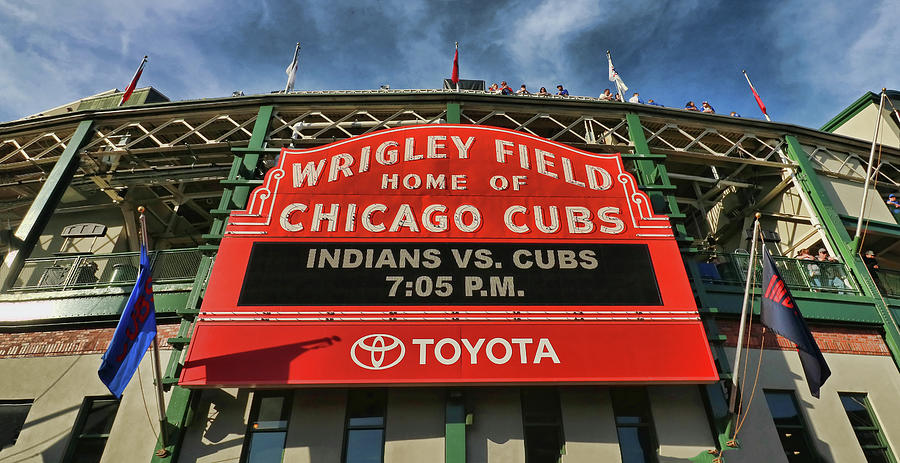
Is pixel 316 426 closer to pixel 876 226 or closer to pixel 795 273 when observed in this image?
pixel 795 273

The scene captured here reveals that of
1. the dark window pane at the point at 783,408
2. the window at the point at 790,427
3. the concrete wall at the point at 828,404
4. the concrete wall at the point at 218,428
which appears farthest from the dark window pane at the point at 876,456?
the concrete wall at the point at 218,428

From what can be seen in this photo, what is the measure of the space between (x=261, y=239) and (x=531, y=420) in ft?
22.1

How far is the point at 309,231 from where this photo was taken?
35.8 feet

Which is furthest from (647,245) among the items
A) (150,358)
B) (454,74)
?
(150,358)

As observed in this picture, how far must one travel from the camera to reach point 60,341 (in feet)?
36.3

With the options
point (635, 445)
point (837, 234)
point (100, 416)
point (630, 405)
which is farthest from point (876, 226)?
point (100, 416)

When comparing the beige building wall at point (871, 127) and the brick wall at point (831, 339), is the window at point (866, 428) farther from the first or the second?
the beige building wall at point (871, 127)

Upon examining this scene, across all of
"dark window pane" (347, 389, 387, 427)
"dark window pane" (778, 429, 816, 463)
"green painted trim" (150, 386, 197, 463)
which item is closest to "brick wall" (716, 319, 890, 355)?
"dark window pane" (778, 429, 816, 463)

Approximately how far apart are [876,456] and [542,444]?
7.26 metres

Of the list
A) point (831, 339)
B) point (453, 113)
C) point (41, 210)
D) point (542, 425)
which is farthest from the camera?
point (453, 113)

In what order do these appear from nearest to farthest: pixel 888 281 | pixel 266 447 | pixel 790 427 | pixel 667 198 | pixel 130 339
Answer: pixel 130 339
pixel 266 447
pixel 790 427
pixel 667 198
pixel 888 281

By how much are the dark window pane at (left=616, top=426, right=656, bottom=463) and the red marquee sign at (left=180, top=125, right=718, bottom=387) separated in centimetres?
143

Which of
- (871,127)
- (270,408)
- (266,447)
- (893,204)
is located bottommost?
(266,447)

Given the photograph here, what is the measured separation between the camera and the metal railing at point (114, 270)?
1177 centimetres
